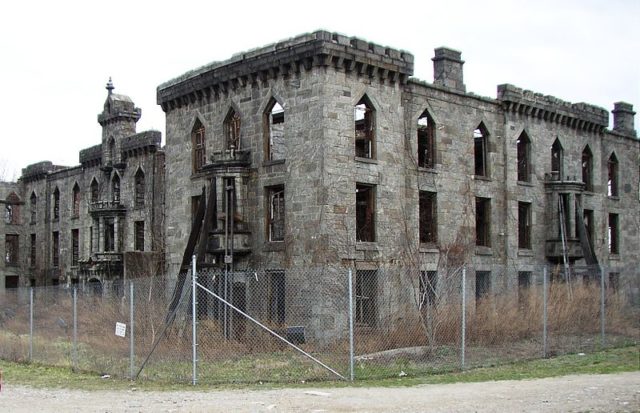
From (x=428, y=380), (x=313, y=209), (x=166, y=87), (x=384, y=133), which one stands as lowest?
(x=428, y=380)

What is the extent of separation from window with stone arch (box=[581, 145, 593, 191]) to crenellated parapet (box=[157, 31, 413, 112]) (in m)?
11.9

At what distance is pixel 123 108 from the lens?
4250 cm

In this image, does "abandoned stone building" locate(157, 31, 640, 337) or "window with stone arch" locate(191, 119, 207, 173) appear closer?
"abandoned stone building" locate(157, 31, 640, 337)

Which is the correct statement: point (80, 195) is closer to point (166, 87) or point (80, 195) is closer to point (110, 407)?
point (166, 87)

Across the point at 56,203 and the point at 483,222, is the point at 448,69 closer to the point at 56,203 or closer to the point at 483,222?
the point at 483,222

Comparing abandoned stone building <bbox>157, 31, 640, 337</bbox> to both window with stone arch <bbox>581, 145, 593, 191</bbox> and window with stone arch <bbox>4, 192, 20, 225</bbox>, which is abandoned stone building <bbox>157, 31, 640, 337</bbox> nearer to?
window with stone arch <bbox>581, 145, 593, 191</bbox>

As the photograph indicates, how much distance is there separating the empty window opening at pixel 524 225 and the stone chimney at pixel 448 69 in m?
5.40

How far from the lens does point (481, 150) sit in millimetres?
30469

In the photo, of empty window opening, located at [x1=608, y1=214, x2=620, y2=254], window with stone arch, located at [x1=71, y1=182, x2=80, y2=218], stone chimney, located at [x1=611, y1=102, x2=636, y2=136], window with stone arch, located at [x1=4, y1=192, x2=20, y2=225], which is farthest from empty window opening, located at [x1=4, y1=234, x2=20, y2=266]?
stone chimney, located at [x1=611, y1=102, x2=636, y2=136]

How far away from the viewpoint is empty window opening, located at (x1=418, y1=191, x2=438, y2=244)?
27.7 metres

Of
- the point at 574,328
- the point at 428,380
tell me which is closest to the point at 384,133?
Answer: the point at 574,328

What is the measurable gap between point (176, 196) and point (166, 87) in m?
4.04

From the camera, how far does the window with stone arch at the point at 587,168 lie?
3475cm

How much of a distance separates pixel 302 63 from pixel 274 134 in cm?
420
